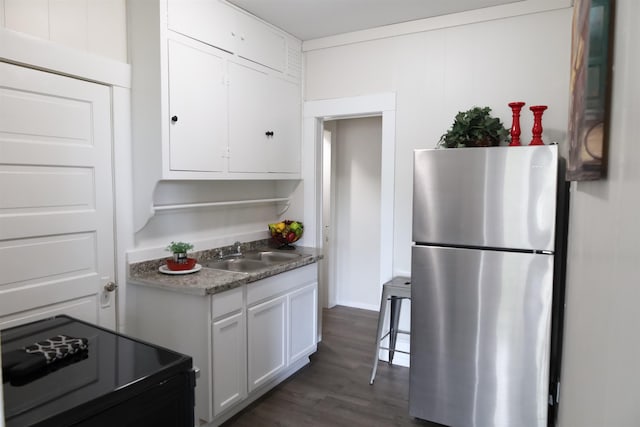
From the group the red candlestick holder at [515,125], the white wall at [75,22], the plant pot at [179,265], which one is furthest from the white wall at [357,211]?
the white wall at [75,22]

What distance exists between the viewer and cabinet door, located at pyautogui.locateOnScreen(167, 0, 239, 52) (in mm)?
2396

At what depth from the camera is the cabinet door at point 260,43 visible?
293 cm

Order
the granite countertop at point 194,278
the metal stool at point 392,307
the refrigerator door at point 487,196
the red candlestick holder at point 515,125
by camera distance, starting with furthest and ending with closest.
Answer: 1. the metal stool at point 392,307
2. the red candlestick holder at point 515,125
3. the granite countertop at point 194,278
4. the refrigerator door at point 487,196

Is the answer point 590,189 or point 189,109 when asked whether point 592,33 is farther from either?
point 189,109

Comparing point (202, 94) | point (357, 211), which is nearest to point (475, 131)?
point (202, 94)

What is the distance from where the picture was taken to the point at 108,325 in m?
2.42

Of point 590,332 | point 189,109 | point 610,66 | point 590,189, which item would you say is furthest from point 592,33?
point 189,109

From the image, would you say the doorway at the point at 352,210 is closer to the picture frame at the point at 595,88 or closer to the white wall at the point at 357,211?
the white wall at the point at 357,211

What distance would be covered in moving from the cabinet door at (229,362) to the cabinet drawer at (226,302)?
4 centimetres

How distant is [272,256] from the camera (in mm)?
3400

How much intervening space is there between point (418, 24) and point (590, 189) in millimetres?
2425

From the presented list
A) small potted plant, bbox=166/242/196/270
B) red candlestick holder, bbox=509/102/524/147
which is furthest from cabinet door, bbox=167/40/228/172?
red candlestick holder, bbox=509/102/524/147

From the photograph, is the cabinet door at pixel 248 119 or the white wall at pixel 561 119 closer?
the white wall at pixel 561 119

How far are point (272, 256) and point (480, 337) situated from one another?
1.74 metres
